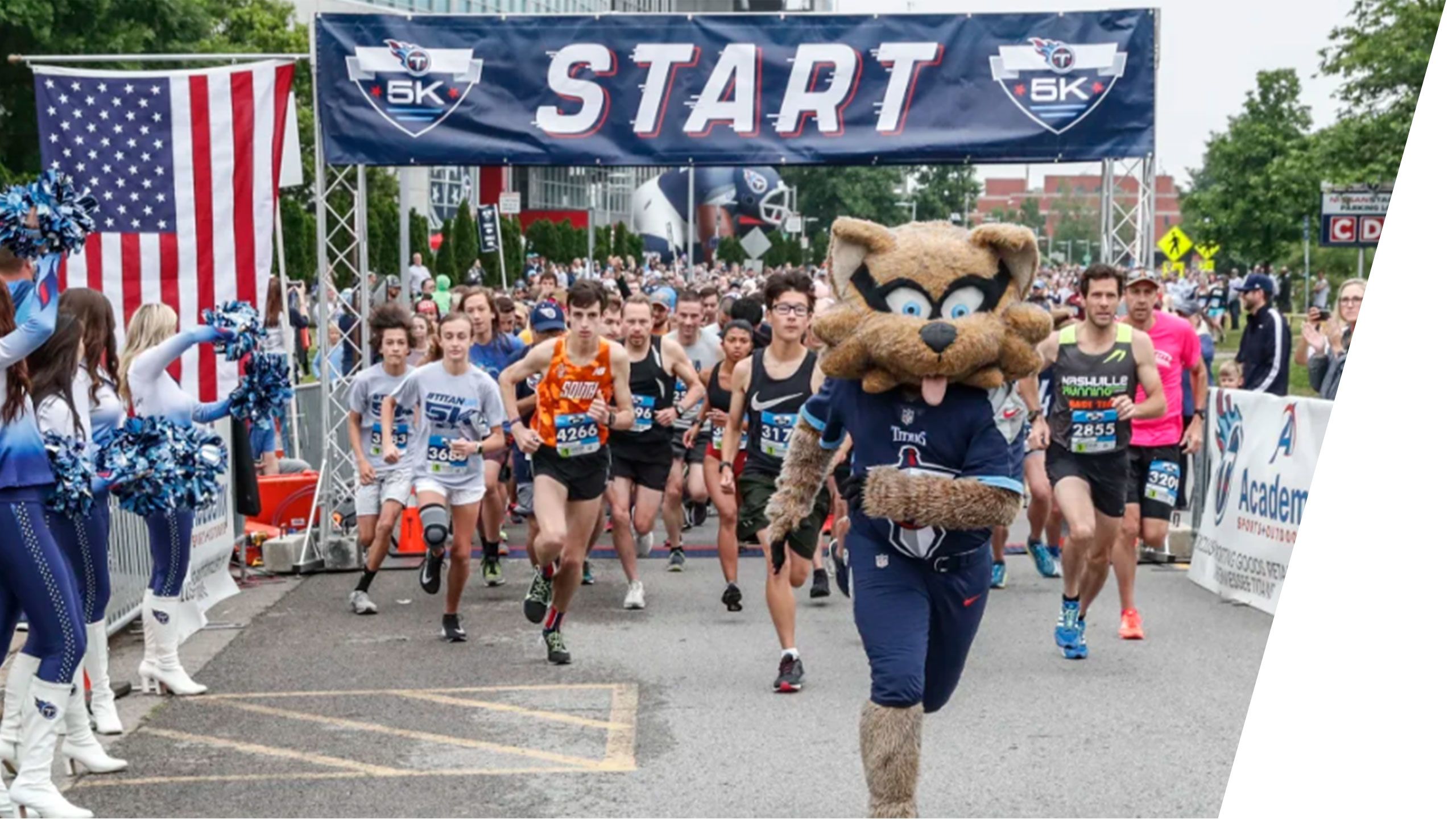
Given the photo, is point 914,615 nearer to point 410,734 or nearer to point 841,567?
point 410,734

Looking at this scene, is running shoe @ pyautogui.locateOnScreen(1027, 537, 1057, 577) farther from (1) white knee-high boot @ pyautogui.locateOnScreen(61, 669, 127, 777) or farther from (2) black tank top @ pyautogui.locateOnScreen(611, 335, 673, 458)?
(1) white knee-high boot @ pyautogui.locateOnScreen(61, 669, 127, 777)

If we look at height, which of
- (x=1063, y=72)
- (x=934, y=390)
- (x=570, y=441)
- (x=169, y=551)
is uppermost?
(x=1063, y=72)

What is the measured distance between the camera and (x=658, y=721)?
839cm

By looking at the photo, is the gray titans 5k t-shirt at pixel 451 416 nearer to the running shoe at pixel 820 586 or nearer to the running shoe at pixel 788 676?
the running shoe at pixel 820 586

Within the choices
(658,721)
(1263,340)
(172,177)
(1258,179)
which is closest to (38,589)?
(658,721)

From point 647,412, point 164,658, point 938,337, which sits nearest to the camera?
point 938,337

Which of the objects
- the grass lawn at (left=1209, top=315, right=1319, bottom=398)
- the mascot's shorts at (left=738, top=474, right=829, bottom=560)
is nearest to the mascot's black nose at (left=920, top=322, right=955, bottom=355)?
the mascot's shorts at (left=738, top=474, right=829, bottom=560)

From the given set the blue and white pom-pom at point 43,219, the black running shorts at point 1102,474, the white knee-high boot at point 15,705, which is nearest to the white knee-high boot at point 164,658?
the white knee-high boot at point 15,705

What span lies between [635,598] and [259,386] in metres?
4.13

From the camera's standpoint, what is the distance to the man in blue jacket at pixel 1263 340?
46.8ft

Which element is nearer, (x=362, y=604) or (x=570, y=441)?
(x=570, y=441)

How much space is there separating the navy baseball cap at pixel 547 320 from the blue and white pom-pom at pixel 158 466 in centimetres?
499

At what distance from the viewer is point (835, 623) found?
437 inches

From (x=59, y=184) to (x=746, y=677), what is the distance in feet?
14.5
